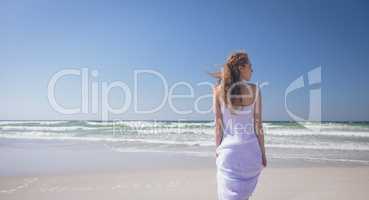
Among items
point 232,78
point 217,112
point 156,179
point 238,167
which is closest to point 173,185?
point 156,179

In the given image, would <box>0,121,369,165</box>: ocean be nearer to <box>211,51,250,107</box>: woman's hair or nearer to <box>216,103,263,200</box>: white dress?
<box>216,103,263,200</box>: white dress

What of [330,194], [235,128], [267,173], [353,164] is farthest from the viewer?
[353,164]

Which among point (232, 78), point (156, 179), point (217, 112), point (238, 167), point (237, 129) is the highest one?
point (232, 78)

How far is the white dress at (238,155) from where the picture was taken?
2751 mm

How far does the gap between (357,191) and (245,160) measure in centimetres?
325

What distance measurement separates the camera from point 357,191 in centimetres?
532

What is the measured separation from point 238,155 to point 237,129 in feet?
0.65

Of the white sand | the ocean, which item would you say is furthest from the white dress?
the ocean

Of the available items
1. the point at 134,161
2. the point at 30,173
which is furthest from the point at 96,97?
the point at 30,173

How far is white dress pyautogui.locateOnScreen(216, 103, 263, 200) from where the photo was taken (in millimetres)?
2751

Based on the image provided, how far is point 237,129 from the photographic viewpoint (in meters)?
2.76

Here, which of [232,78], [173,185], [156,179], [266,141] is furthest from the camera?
[266,141]

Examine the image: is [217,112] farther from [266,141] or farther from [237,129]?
[266,141]

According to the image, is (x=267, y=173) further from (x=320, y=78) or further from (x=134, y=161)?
(x=320, y=78)
